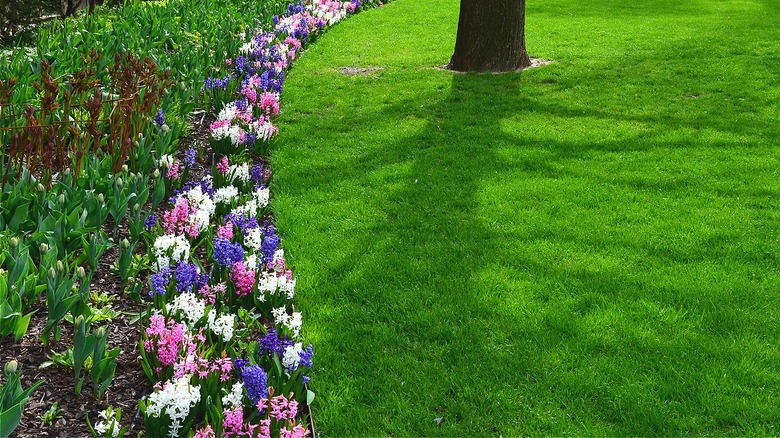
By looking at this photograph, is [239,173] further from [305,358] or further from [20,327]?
[305,358]

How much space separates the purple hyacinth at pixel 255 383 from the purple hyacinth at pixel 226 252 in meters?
0.97

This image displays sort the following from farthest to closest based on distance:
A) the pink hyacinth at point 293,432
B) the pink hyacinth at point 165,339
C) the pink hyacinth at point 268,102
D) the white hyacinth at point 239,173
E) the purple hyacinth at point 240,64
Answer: the purple hyacinth at point 240,64
the pink hyacinth at point 268,102
the white hyacinth at point 239,173
the pink hyacinth at point 165,339
the pink hyacinth at point 293,432

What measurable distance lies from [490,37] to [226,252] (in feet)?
20.4

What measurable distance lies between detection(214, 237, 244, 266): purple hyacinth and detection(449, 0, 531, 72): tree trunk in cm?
597

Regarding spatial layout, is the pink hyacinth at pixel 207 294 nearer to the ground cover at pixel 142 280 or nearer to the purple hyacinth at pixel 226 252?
the ground cover at pixel 142 280

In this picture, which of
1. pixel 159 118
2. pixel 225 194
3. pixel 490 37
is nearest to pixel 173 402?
pixel 225 194

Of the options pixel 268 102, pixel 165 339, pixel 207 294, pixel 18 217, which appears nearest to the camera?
pixel 165 339

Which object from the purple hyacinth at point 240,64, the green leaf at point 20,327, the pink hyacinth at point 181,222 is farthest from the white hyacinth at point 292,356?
the purple hyacinth at point 240,64

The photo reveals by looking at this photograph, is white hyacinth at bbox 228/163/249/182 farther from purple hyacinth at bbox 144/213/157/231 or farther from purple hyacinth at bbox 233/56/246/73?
purple hyacinth at bbox 233/56/246/73

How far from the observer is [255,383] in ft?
9.21

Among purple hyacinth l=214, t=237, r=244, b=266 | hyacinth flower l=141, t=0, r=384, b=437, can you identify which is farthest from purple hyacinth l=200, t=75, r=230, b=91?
purple hyacinth l=214, t=237, r=244, b=266

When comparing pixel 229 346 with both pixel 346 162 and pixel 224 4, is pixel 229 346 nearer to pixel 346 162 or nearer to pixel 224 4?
pixel 346 162

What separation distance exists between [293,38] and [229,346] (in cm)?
727

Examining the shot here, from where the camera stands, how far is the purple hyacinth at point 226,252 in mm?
3666
